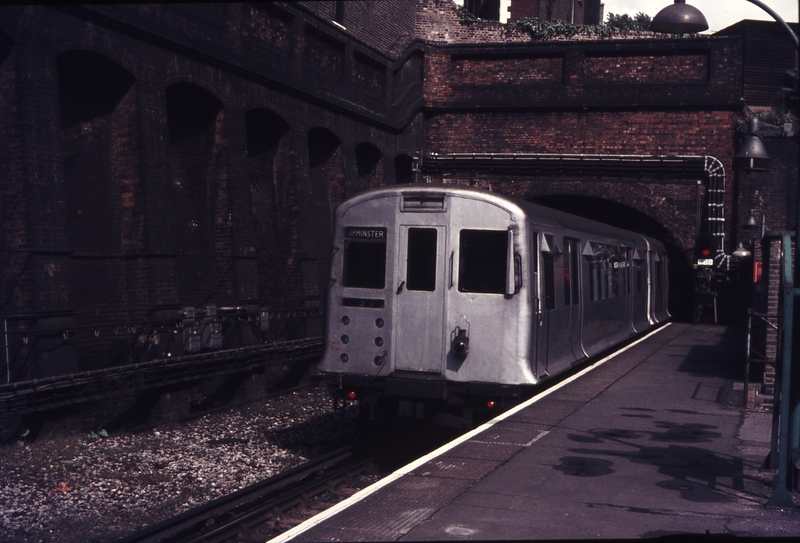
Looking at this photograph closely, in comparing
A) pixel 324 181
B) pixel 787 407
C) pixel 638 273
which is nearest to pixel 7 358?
pixel 787 407

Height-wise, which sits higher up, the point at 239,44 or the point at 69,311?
the point at 239,44

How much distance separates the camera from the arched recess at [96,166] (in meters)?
12.6

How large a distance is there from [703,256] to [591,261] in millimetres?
10005

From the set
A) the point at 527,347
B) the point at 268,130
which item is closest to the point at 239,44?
the point at 268,130

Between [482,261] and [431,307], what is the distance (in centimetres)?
77

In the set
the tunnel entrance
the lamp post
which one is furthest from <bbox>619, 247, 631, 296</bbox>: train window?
the lamp post

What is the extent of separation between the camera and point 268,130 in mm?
17672

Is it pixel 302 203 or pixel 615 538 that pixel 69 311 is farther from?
pixel 615 538

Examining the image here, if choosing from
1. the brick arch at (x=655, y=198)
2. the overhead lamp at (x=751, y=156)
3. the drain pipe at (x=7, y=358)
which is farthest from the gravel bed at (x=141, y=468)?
the brick arch at (x=655, y=198)

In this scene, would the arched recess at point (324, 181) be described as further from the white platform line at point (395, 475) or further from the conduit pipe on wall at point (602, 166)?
the white platform line at point (395, 475)

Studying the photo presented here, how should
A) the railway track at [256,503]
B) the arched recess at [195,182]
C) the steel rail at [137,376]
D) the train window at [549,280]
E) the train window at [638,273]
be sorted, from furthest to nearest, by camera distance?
the train window at [638,273], the arched recess at [195,182], the train window at [549,280], the steel rail at [137,376], the railway track at [256,503]

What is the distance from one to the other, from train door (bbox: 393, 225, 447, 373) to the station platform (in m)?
1.16

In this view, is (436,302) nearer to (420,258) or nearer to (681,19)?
(420,258)

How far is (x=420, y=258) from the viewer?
10.0 m
